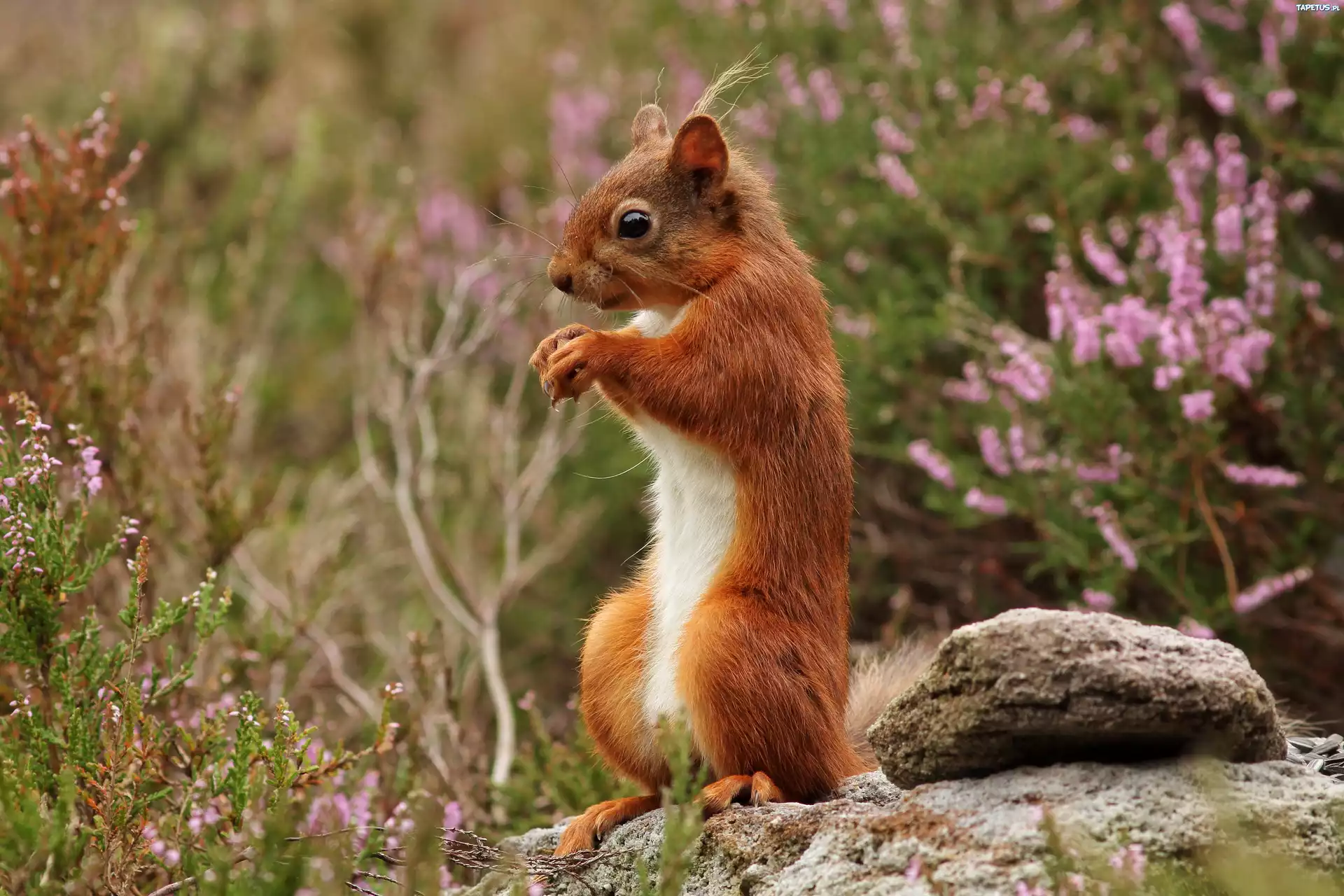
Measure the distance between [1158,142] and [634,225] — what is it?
8.40 feet

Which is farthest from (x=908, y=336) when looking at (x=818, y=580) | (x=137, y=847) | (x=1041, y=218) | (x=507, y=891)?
(x=137, y=847)

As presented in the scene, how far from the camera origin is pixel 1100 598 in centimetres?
397

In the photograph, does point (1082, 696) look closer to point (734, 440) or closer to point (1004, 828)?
point (1004, 828)

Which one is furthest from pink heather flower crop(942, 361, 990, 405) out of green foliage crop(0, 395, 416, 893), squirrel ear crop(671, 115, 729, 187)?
green foliage crop(0, 395, 416, 893)

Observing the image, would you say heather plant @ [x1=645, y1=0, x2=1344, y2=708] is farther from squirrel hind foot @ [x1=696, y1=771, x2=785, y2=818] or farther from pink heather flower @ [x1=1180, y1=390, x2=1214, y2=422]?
squirrel hind foot @ [x1=696, y1=771, x2=785, y2=818]

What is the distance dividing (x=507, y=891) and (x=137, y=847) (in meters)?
0.65

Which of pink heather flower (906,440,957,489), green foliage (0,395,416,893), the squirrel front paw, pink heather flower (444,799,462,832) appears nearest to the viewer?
green foliage (0,395,416,893)

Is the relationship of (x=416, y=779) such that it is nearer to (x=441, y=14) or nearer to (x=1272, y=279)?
(x=1272, y=279)

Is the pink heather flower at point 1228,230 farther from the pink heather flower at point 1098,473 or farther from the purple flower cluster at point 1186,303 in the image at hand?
the pink heather flower at point 1098,473

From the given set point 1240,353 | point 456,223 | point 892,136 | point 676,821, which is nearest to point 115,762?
point 676,821

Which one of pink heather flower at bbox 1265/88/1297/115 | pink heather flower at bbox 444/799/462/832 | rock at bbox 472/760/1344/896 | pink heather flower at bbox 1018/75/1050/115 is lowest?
rock at bbox 472/760/1344/896

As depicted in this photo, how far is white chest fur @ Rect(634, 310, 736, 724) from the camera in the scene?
268 centimetres

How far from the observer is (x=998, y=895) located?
201 centimetres

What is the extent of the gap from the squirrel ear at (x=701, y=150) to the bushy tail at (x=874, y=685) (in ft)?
3.56
